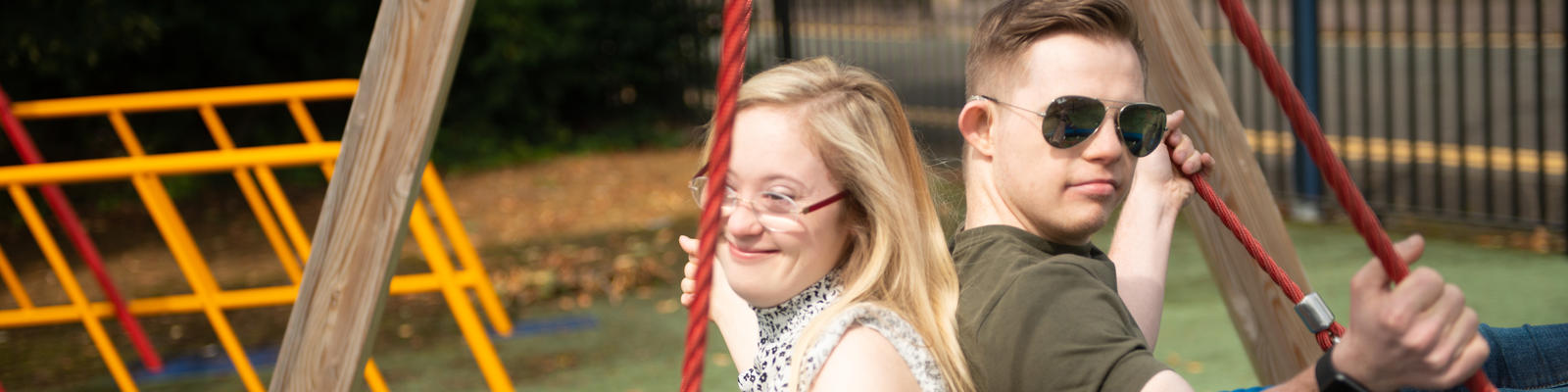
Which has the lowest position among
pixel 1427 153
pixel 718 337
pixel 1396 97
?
pixel 718 337

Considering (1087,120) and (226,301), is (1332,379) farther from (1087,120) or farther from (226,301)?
(226,301)

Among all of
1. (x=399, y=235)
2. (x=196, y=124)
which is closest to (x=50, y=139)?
(x=196, y=124)

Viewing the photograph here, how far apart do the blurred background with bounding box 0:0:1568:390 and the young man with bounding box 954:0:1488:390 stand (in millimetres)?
278

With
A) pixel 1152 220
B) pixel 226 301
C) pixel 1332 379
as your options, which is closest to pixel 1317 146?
pixel 1332 379

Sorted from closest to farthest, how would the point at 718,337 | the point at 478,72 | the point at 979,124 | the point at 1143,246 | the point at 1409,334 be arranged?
the point at 1409,334
the point at 979,124
the point at 1143,246
the point at 718,337
the point at 478,72

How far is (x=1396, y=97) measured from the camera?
11.0 m

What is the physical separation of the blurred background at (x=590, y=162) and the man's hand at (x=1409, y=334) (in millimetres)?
828

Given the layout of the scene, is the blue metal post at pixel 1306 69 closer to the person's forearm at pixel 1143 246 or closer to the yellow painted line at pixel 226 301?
the yellow painted line at pixel 226 301

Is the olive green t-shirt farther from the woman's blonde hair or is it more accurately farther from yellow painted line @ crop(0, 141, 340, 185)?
yellow painted line @ crop(0, 141, 340, 185)

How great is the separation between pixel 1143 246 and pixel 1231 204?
0.99ft

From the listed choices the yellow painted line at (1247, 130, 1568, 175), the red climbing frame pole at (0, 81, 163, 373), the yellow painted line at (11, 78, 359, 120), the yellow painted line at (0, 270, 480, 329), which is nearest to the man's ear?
the yellow painted line at (0, 270, 480, 329)

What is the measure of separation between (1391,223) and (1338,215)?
0.79 feet

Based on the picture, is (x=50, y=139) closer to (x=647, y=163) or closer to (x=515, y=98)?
(x=515, y=98)

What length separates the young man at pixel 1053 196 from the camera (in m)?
1.50
